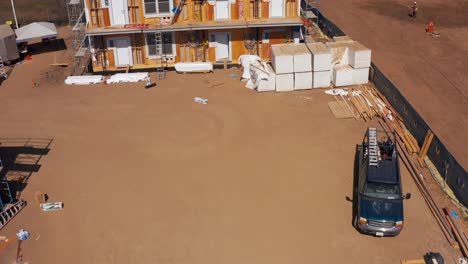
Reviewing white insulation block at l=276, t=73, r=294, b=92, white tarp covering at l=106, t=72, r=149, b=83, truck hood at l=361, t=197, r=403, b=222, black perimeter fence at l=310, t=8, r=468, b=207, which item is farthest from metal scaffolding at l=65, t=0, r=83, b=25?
truck hood at l=361, t=197, r=403, b=222

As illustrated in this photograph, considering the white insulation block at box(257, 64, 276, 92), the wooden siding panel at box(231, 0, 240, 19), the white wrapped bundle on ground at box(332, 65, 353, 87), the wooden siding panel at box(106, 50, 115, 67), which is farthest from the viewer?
the wooden siding panel at box(106, 50, 115, 67)

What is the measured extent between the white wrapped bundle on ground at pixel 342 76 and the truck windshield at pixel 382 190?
14269mm

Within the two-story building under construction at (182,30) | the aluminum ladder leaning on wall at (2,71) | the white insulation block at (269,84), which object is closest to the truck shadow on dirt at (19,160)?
the two-story building under construction at (182,30)

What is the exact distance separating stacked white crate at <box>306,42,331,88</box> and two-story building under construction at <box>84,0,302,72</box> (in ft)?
12.9

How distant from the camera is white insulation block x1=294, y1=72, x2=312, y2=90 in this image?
32.3m

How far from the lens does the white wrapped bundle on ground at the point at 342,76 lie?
107 feet

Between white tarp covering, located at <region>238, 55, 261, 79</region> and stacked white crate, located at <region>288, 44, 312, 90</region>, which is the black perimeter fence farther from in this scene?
white tarp covering, located at <region>238, 55, 261, 79</region>

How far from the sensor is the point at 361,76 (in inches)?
1294

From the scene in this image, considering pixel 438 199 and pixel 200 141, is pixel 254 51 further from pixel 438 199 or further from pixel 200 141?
pixel 438 199

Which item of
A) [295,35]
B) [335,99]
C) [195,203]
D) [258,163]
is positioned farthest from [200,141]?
[295,35]

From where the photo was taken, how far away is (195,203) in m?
21.6

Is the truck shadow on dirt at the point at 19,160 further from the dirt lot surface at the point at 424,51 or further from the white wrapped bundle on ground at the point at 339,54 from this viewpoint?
the dirt lot surface at the point at 424,51

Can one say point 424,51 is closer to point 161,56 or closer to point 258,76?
point 258,76

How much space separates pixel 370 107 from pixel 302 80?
5200mm
